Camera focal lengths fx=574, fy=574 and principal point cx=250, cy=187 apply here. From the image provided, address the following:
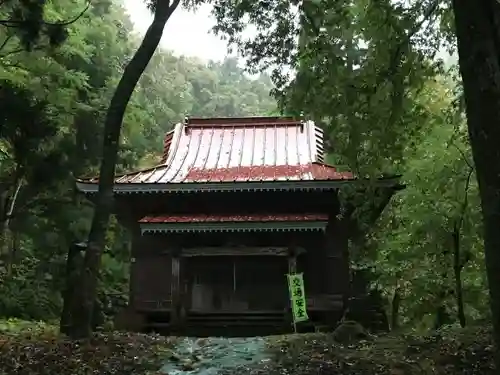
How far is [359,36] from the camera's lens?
10258mm

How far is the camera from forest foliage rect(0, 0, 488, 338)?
32.4 ft

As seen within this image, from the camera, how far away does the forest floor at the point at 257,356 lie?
8.50 meters

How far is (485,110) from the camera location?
5.92 metres

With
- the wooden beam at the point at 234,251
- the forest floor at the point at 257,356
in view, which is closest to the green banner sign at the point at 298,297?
the forest floor at the point at 257,356

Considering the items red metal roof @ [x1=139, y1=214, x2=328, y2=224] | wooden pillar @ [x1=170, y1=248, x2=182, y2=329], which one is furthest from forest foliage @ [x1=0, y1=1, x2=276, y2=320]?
wooden pillar @ [x1=170, y1=248, x2=182, y2=329]

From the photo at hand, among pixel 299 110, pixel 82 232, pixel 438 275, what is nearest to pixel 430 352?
pixel 299 110

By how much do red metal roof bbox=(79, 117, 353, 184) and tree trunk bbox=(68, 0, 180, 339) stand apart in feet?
12.8

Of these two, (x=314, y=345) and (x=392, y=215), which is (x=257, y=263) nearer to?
(x=392, y=215)

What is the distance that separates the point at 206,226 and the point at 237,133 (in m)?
5.23

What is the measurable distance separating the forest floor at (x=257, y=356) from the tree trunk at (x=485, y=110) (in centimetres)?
335

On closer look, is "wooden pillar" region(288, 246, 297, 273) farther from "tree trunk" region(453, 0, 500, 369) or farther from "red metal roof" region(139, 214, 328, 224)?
"tree trunk" region(453, 0, 500, 369)

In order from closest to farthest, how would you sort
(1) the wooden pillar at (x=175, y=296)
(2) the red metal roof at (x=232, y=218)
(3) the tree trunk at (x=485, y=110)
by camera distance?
1. (3) the tree trunk at (x=485, y=110)
2. (2) the red metal roof at (x=232, y=218)
3. (1) the wooden pillar at (x=175, y=296)

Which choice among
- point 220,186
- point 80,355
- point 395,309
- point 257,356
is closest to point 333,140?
point 220,186

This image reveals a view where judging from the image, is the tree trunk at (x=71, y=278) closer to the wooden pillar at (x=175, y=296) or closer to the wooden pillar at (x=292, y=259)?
the wooden pillar at (x=175, y=296)
